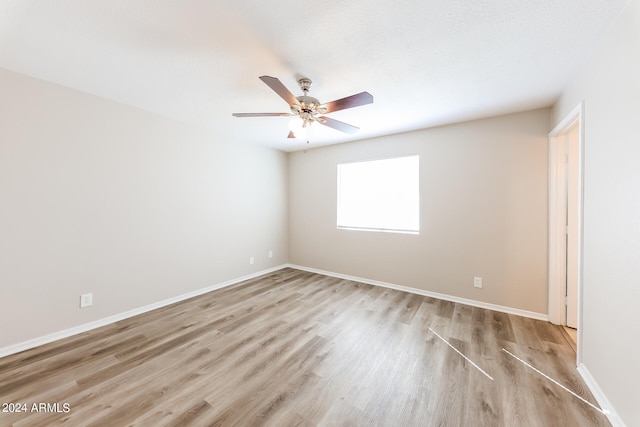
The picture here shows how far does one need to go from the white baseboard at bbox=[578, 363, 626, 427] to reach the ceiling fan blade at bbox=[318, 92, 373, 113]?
2473mm

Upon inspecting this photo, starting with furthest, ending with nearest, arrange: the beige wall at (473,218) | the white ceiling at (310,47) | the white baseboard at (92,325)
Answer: the beige wall at (473,218) → the white baseboard at (92,325) → the white ceiling at (310,47)

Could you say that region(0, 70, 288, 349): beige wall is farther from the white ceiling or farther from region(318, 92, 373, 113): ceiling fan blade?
region(318, 92, 373, 113): ceiling fan blade

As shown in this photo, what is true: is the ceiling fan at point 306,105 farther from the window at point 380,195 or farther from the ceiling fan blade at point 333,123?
the window at point 380,195

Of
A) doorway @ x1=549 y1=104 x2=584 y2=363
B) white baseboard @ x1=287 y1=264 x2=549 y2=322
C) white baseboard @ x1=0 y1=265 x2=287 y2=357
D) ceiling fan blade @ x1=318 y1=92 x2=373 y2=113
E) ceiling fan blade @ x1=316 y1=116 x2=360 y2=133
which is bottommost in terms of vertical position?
white baseboard @ x1=0 y1=265 x2=287 y2=357

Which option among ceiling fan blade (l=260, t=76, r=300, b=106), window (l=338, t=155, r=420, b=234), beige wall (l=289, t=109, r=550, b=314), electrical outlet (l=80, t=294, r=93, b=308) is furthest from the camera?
window (l=338, t=155, r=420, b=234)

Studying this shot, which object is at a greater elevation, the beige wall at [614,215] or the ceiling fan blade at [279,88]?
the ceiling fan blade at [279,88]

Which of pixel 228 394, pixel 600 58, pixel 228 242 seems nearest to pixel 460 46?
pixel 600 58

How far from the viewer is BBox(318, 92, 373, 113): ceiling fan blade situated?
1748 millimetres

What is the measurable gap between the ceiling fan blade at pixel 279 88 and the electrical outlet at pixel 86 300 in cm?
285

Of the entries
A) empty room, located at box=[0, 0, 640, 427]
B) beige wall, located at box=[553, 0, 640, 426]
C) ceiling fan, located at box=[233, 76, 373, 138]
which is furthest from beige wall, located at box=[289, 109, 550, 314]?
ceiling fan, located at box=[233, 76, 373, 138]

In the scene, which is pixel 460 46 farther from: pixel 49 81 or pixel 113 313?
→ pixel 113 313

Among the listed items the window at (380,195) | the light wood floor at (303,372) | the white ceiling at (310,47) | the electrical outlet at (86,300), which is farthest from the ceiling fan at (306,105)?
the electrical outlet at (86,300)

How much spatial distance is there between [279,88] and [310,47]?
37 cm

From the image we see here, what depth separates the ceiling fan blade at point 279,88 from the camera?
1.57 m
